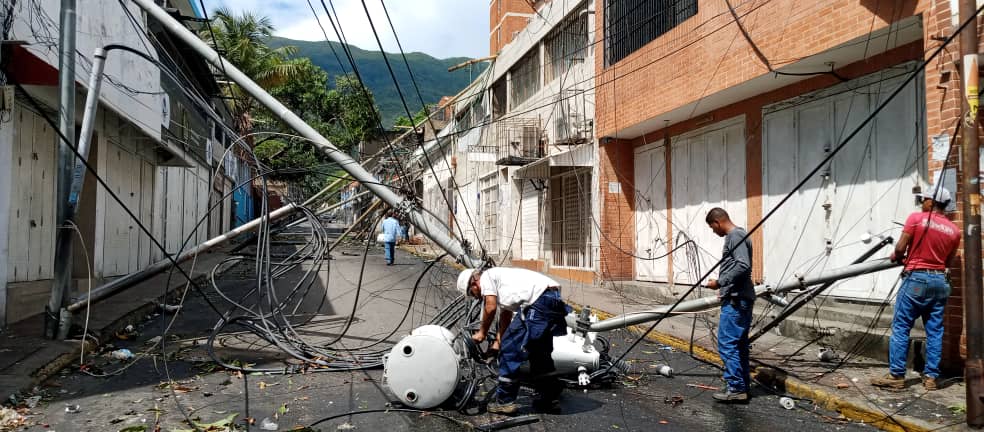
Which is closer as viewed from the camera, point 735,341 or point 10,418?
point 10,418

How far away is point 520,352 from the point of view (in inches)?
209

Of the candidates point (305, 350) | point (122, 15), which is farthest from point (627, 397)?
point (122, 15)

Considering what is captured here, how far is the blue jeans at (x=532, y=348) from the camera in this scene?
5281 millimetres

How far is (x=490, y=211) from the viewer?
24531 millimetres

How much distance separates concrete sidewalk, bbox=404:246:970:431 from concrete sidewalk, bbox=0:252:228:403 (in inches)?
245

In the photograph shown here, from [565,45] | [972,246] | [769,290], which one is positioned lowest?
[769,290]

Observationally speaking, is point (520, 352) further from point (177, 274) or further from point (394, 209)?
point (177, 274)

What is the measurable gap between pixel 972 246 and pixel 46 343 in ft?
29.2

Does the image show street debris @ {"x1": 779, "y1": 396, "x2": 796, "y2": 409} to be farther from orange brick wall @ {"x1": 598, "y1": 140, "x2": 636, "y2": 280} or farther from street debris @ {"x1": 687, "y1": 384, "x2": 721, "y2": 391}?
orange brick wall @ {"x1": 598, "y1": 140, "x2": 636, "y2": 280}

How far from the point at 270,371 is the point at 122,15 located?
896cm

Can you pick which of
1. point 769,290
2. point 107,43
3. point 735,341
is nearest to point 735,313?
point 735,341

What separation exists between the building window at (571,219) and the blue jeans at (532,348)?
10.5 meters

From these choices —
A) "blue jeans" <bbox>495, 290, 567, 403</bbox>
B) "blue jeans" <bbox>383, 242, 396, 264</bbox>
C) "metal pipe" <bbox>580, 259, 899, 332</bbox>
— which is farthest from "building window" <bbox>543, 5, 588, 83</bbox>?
"blue jeans" <bbox>495, 290, 567, 403</bbox>

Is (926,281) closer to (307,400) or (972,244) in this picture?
(972,244)
